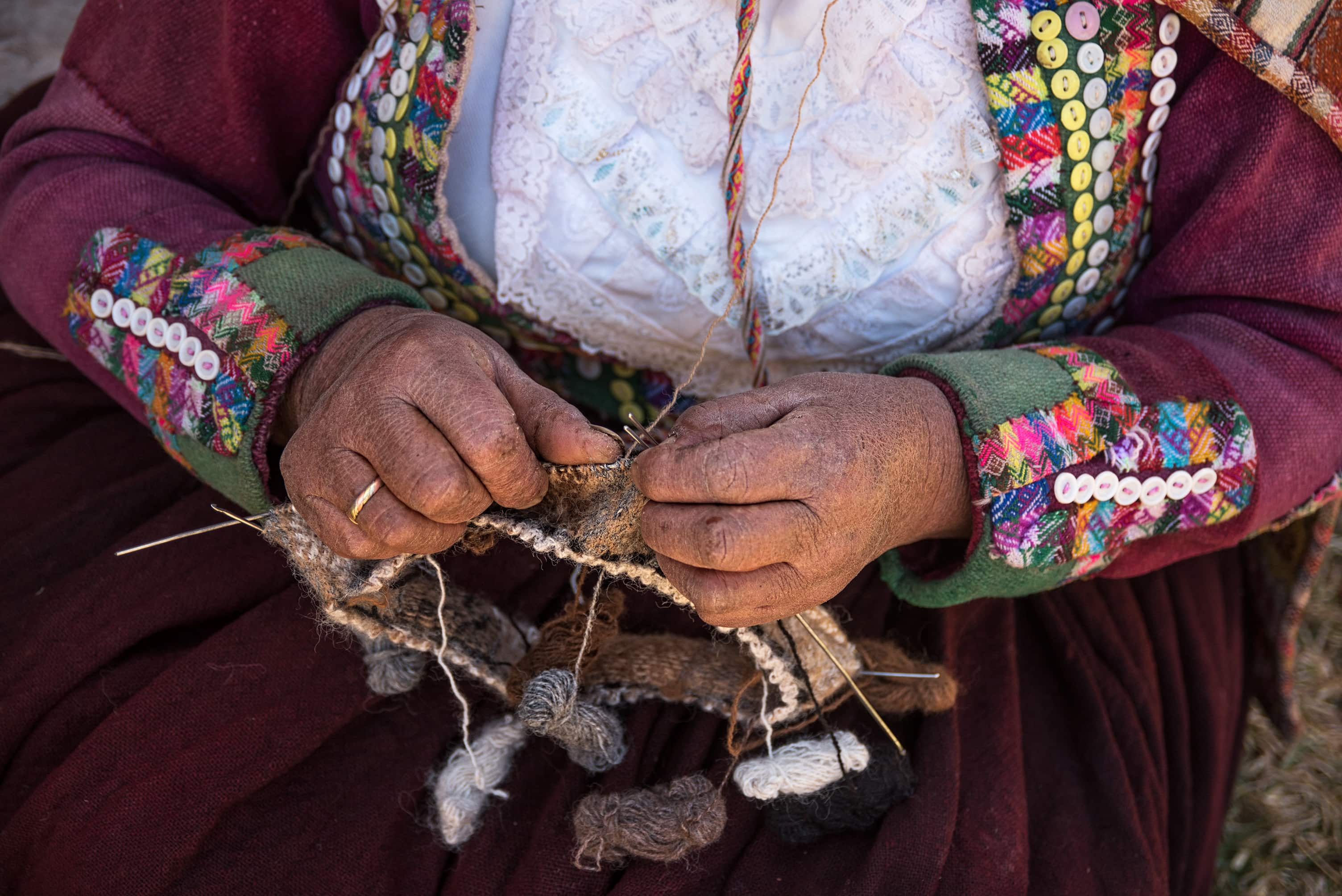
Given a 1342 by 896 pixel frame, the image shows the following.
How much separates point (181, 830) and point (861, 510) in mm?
684

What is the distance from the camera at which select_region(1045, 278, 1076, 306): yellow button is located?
3.36 feet

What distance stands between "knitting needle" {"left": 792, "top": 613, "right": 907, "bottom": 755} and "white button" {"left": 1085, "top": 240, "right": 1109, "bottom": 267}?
51 centimetres

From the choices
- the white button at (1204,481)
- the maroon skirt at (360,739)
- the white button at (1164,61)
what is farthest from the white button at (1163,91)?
the maroon skirt at (360,739)

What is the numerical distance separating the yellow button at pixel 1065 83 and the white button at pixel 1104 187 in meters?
0.09

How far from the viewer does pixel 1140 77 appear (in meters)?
0.94

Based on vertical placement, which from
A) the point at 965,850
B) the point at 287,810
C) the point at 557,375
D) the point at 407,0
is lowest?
the point at 287,810

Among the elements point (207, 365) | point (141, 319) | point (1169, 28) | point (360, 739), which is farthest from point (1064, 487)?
point (141, 319)

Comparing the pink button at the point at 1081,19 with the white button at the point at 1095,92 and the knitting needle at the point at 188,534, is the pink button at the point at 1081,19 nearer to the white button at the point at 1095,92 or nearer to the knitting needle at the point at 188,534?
the white button at the point at 1095,92

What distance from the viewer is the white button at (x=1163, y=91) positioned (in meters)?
0.95

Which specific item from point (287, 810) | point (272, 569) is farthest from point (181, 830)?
point (272, 569)

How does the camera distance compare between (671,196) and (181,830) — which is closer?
(181,830)

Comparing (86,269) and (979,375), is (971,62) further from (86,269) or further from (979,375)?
(86,269)

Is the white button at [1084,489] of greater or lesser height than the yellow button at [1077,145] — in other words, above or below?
below

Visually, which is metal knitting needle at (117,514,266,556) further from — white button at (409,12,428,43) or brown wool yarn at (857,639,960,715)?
brown wool yarn at (857,639,960,715)
